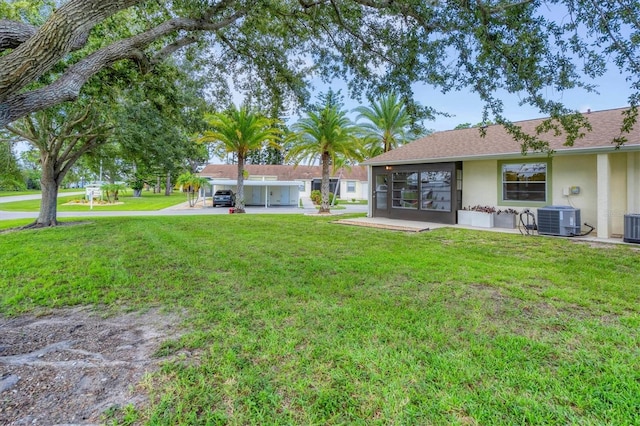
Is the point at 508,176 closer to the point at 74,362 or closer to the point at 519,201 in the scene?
the point at 519,201

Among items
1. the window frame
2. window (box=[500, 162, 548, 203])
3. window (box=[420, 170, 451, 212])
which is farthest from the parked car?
window (box=[500, 162, 548, 203])

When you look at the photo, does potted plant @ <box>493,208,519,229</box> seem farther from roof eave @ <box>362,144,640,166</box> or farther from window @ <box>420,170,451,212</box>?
roof eave @ <box>362,144,640,166</box>

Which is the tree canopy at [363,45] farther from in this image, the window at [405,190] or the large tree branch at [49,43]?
the window at [405,190]

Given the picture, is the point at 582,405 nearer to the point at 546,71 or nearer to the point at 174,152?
the point at 546,71

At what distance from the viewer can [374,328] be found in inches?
132

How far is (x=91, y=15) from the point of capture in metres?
3.33

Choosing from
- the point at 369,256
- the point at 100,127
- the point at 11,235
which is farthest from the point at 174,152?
the point at 369,256

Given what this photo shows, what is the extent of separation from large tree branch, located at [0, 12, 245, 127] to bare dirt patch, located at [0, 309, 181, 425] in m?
2.07

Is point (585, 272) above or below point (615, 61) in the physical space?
below

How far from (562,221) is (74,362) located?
11233mm

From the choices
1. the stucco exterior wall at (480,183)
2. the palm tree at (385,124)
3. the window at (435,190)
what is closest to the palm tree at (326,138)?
the palm tree at (385,124)

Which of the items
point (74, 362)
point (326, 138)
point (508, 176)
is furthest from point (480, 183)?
point (74, 362)

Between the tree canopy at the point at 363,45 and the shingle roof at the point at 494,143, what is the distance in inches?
195

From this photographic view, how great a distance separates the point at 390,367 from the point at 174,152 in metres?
11.6
